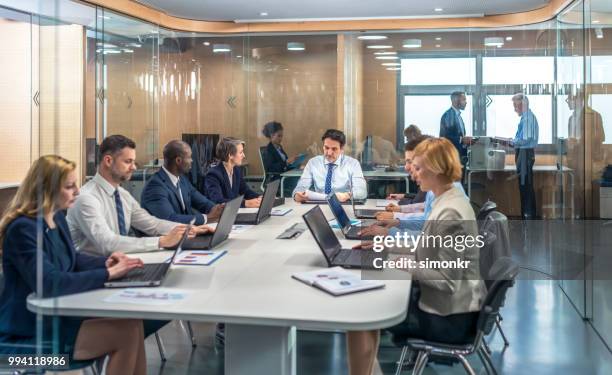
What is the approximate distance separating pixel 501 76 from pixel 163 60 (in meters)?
4.25

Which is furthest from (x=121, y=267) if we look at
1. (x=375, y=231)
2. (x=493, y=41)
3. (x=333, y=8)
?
(x=493, y=41)

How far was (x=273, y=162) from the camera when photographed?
856cm

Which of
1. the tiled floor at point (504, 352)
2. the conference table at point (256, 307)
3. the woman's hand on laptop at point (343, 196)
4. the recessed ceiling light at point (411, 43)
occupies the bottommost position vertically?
the tiled floor at point (504, 352)

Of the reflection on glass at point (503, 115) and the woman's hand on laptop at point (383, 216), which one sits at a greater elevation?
the reflection on glass at point (503, 115)

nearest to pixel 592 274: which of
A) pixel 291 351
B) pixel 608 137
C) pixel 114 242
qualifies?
pixel 608 137

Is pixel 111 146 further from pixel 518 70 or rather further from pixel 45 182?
pixel 518 70

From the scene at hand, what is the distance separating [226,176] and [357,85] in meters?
3.60

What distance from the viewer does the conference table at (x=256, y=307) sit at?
6.69 ft

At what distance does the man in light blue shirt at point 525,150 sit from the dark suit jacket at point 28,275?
16.7ft

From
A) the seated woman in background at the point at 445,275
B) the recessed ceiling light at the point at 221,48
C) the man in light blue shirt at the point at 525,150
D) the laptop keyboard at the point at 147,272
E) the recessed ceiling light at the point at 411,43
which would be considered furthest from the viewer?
the recessed ceiling light at the point at 221,48

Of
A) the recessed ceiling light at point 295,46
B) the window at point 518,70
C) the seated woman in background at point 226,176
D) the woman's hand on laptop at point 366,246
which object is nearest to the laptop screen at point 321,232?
the woman's hand on laptop at point 366,246

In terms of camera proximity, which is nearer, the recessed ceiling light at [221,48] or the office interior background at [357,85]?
the office interior background at [357,85]

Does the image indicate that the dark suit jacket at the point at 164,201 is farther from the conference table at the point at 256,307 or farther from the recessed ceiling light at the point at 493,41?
the recessed ceiling light at the point at 493,41

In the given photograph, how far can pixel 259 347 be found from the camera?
2.29 m
